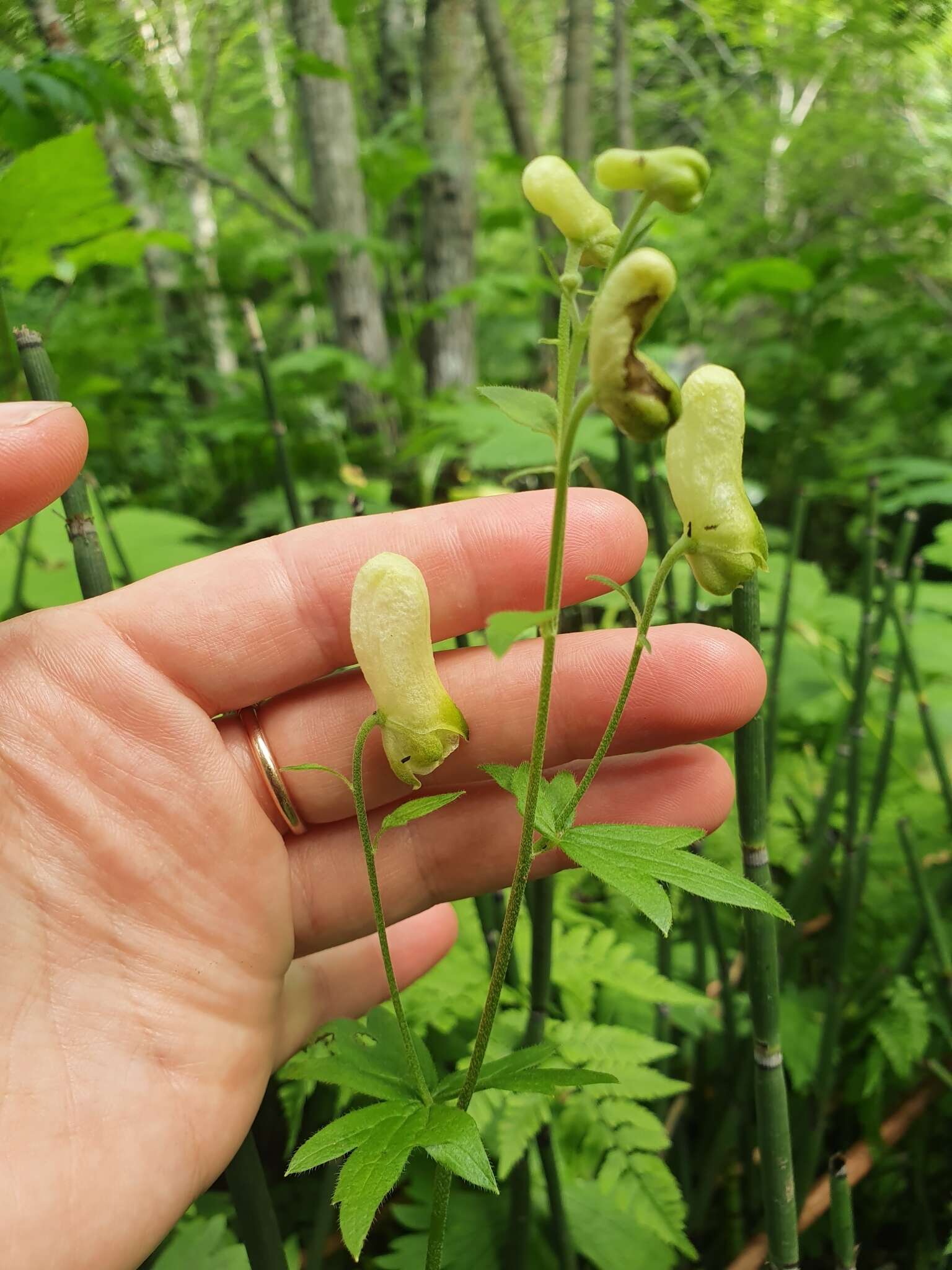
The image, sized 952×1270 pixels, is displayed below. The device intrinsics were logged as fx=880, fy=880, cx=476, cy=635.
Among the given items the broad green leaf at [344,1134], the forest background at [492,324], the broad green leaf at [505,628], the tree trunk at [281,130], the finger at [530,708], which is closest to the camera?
the broad green leaf at [505,628]

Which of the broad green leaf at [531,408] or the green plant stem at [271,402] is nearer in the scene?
the broad green leaf at [531,408]

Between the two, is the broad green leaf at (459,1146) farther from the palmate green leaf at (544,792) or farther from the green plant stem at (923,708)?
the green plant stem at (923,708)

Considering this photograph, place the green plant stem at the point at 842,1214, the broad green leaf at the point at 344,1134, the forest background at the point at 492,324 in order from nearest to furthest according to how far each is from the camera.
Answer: the broad green leaf at the point at 344,1134
the green plant stem at the point at 842,1214
the forest background at the point at 492,324

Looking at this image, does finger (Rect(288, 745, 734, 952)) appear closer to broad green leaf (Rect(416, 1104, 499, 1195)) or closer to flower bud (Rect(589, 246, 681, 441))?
broad green leaf (Rect(416, 1104, 499, 1195))

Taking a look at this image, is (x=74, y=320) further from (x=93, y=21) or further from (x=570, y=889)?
(x=570, y=889)

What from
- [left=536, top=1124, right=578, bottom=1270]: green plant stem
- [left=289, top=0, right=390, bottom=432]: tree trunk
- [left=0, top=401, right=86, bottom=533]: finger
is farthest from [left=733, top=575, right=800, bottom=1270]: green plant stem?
[left=289, top=0, right=390, bottom=432]: tree trunk

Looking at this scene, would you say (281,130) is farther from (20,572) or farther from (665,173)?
(665,173)

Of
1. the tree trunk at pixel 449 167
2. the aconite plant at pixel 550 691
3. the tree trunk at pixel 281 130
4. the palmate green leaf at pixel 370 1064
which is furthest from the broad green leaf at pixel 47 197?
the tree trunk at pixel 281 130
